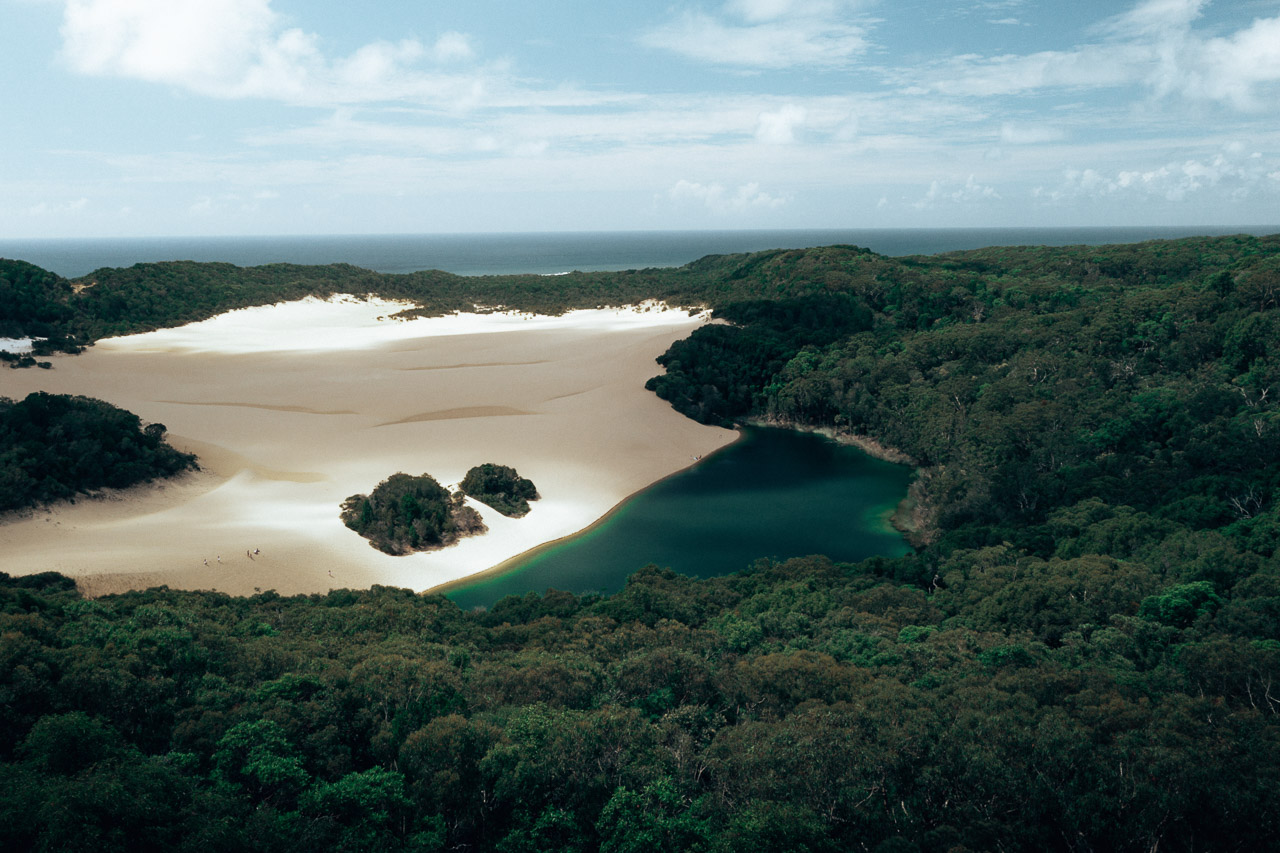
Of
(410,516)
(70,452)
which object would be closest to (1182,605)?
(410,516)

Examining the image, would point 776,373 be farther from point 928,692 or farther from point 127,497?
point 928,692

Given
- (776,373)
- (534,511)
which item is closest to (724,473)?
(534,511)

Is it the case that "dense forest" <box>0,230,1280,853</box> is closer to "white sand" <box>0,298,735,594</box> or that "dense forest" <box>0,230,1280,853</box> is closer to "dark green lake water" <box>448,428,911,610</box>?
"dark green lake water" <box>448,428,911,610</box>

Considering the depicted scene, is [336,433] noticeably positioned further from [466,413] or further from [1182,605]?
[1182,605]

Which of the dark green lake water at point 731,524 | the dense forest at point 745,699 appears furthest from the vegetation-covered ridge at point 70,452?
the dark green lake water at point 731,524

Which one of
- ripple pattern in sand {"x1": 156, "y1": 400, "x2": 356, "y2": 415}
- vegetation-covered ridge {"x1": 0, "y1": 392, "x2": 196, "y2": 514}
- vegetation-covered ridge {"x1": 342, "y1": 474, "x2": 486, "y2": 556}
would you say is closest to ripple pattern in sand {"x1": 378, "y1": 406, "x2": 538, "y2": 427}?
ripple pattern in sand {"x1": 156, "y1": 400, "x2": 356, "y2": 415}

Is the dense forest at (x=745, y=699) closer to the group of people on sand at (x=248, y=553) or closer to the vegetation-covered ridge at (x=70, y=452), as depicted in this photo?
the group of people on sand at (x=248, y=553)

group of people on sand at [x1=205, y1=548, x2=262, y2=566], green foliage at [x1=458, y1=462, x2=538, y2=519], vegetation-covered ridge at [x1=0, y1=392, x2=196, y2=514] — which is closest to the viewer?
group of people on sand at [x1=205, y1=548, x2=262, y2=566]
